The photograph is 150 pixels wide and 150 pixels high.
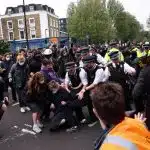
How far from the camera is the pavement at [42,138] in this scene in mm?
7359

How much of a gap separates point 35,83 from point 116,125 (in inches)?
248

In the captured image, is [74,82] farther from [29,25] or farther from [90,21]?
[29,25]

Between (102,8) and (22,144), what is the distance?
48.5m

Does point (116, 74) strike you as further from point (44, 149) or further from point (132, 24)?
point (132, 24)

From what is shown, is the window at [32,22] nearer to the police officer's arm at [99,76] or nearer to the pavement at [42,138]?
the pavement at [42,138]

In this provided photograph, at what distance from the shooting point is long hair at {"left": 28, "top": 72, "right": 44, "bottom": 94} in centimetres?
867

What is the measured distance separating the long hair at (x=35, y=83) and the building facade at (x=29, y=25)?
7892 centimetres

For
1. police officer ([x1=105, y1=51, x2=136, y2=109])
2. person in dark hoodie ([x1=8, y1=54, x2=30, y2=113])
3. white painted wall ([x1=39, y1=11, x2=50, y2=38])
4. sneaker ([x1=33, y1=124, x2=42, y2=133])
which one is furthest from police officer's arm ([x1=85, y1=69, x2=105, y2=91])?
white painted wall ([x1=39, y1=11, x2=50, y2=38])

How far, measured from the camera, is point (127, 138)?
2.37 metres

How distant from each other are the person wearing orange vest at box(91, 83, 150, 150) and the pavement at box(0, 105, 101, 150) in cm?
460

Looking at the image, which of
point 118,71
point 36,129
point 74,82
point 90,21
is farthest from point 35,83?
point 90,21

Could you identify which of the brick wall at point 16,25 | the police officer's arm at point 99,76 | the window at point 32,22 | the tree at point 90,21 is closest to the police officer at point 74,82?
the police officer's arm at point 99,76

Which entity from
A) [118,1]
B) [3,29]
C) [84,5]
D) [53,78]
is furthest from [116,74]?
[3,29]

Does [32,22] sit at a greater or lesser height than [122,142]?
lesser
